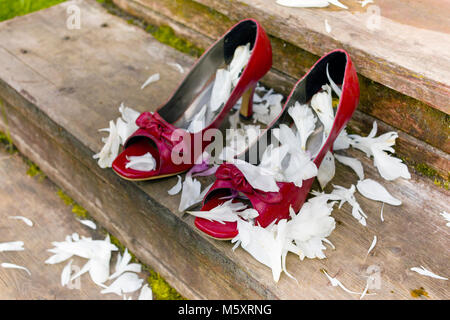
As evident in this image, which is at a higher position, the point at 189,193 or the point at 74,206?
the point at 189,193

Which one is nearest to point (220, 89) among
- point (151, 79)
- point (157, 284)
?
point (151, 79)

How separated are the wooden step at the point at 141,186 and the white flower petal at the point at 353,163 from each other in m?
0.02

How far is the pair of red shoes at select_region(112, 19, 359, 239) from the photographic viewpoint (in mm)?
1081

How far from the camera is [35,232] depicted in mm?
1653

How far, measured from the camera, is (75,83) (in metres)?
1.68

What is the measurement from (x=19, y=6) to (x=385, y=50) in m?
2.02

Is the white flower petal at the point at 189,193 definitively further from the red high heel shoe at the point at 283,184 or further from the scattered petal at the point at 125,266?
the scattered petal at the point at 125,266

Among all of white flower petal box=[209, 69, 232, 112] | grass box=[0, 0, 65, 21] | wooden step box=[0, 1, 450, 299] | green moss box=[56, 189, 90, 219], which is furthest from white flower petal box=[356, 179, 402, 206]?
grass box=[0, 0, 65, 21]

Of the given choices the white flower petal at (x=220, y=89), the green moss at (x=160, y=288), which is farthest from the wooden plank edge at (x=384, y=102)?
the green moss at (x=160, y=288)

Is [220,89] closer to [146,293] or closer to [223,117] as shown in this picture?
[223,117]

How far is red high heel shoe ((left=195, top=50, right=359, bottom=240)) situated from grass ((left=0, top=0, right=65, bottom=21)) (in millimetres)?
1770

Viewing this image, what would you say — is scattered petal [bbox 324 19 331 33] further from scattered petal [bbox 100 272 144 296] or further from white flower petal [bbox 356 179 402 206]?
scattered petal [bbox 100 272 144 296]

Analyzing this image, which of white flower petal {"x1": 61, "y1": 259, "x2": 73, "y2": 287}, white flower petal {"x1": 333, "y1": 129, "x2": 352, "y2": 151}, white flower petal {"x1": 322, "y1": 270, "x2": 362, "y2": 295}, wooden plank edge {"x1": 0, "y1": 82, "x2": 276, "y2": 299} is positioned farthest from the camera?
white flower petal {"x1": 61, "y1": 259, "x2": 73, "y2": 287}

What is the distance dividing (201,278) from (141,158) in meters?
0.41
